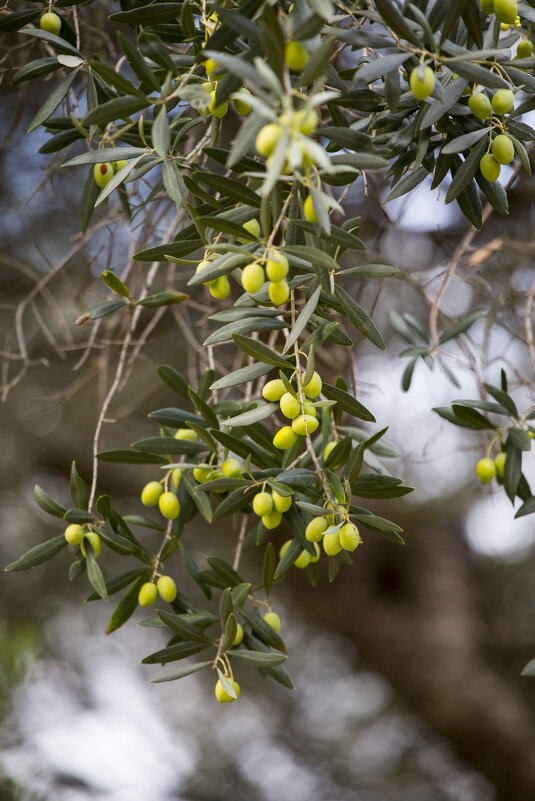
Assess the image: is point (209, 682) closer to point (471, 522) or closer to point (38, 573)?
point (38, 573)

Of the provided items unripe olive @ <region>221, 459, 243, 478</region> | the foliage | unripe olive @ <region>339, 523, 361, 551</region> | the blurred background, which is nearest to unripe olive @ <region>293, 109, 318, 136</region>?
the foliage

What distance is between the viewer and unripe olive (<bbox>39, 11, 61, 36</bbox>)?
976 mm

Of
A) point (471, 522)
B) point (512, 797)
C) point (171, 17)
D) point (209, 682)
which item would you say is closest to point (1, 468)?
point (209, 682)

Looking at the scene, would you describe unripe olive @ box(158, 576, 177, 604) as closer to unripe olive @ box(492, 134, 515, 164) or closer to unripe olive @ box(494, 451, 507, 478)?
unripe olive @ box(494, 451, 507, 478)

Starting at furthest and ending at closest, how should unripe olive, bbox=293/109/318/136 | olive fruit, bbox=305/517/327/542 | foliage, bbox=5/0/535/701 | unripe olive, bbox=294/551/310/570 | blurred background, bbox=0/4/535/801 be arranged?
blurred background, bbox=0/4/535/801 < unripe olive, bbox=294/551/310/570 < olive fruit, bbox=305/517/327/542 < foliage, bbox=5/0/535/701 < unripe olive, bbox=293/109/318/136

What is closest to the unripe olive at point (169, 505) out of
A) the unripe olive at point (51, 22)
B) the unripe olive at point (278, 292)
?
the unripe olive at point (278, 292)

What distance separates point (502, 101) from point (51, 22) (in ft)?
2.17

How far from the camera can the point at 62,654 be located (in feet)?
12.0

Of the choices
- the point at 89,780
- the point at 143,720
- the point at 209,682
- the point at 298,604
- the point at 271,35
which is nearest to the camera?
the point at 271,35

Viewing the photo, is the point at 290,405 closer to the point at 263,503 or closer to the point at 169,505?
the point at 263,503

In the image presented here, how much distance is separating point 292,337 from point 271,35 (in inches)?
10.9

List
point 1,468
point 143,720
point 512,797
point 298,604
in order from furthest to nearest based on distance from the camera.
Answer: point 143,720, point 1,468, point 298,604, point 512,797

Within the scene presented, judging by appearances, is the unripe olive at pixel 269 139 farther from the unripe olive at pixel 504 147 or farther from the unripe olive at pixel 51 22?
the unripe olive at pixel 51 22

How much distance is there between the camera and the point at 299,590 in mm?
3043
